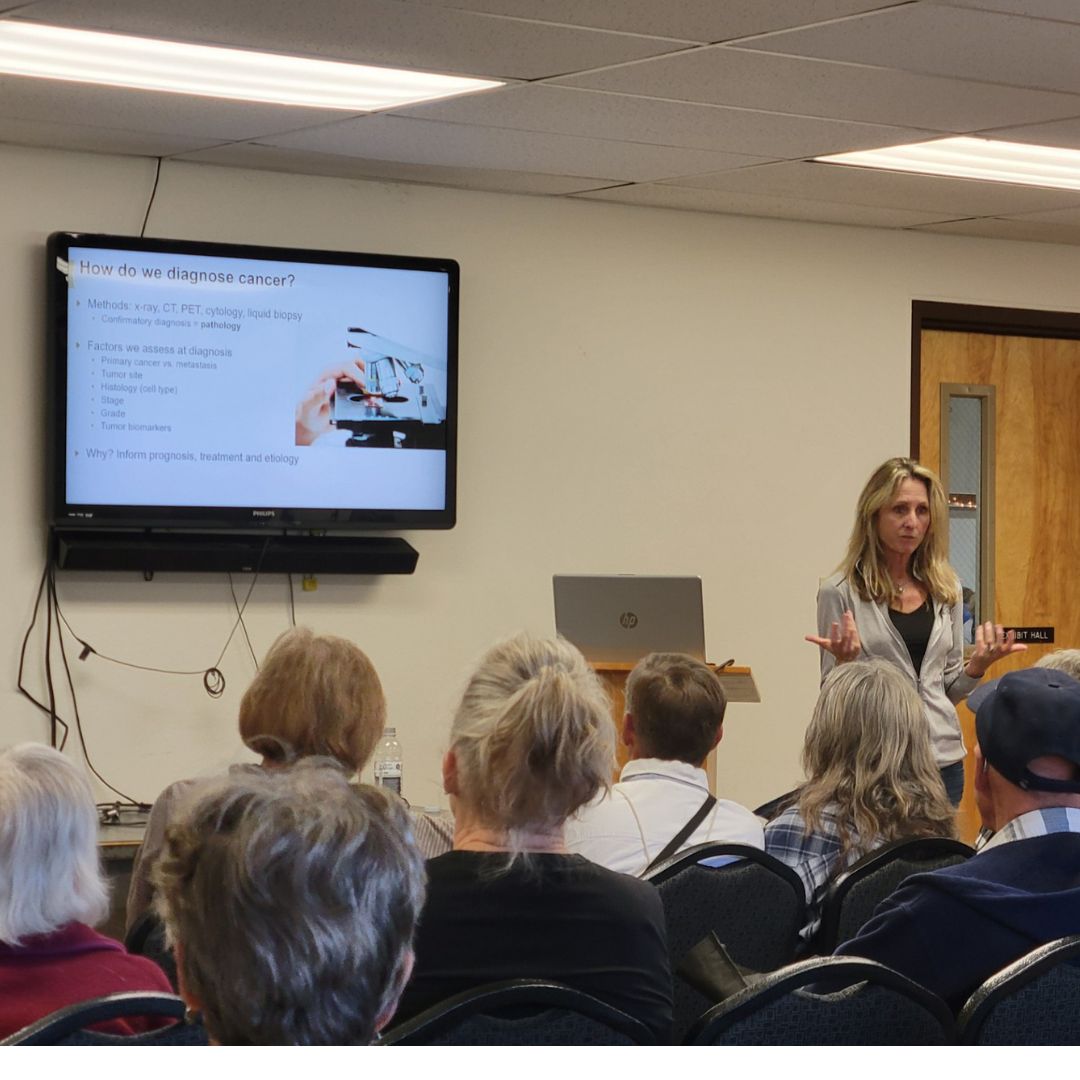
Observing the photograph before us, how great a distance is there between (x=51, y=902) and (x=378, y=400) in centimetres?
339

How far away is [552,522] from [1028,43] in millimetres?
2612

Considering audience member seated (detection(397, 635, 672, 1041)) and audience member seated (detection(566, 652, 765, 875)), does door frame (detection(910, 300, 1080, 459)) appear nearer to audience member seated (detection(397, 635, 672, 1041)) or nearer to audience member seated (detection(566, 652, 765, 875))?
audience member seated (detection(566, 652, 765, 875))

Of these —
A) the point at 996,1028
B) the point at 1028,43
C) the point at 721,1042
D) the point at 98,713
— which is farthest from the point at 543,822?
the point at 98,713

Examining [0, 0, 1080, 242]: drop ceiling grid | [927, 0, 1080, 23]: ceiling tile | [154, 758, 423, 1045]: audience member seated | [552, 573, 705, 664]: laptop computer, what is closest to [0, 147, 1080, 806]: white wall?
[0, 0, 1080, 242]: drop ceiling grid

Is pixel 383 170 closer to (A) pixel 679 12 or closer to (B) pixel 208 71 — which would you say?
(B) pixel 208 71

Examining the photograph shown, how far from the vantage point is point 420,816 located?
2902 mm

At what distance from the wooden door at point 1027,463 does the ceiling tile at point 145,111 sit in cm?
309

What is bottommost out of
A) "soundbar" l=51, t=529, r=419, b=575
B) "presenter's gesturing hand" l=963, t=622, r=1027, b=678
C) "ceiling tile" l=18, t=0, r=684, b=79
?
"presenter's gesturing hand" l=963, t=622, r=1027, b=678

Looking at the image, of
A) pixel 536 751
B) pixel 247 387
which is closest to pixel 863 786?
pixel 536 751

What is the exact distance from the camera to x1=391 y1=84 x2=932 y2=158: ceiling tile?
4.11 metres

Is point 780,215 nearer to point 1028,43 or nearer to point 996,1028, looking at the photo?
point 1028,43

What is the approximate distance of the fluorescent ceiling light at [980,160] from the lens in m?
4.62

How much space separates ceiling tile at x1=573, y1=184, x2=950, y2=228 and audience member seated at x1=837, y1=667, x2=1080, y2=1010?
11.3 ft

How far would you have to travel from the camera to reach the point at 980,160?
4.82m
